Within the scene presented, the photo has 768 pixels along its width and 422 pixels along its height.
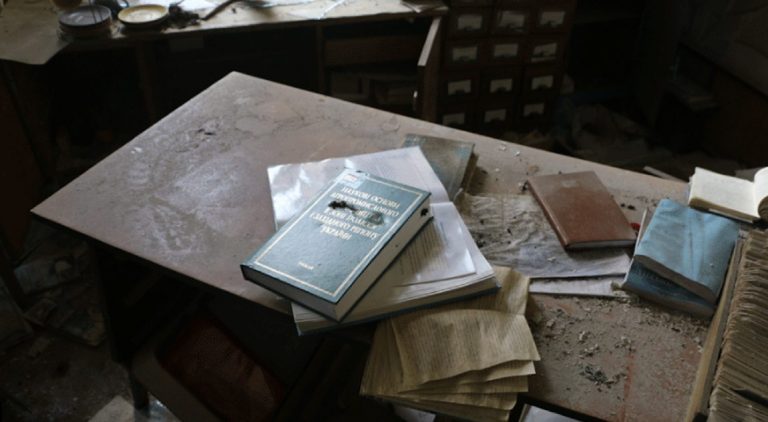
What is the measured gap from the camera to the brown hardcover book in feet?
3.61

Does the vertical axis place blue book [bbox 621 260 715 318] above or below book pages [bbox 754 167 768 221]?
below

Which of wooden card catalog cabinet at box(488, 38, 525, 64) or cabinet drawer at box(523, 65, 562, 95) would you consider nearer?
wooden card catalog cabinet at box(488, 38, 525, 64)

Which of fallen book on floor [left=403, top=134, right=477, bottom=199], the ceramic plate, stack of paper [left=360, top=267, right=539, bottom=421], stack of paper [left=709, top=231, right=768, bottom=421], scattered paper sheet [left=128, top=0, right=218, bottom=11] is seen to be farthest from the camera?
scattered paper sheet [left=128, top=0, right=218, bottom=11]

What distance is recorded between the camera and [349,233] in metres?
1.03

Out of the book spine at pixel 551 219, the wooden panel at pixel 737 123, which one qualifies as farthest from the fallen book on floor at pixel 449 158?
the wooden panel at pixel 737 123

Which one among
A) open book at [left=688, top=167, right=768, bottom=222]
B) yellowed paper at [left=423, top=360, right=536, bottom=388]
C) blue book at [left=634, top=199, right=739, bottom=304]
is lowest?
yellowed paper at [left=423, top=360, right=536, bottom=388]

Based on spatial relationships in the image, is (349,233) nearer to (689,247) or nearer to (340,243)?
(340,243)

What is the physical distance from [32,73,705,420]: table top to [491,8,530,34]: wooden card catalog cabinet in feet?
4.26

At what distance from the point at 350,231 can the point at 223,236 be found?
Result: 26cm

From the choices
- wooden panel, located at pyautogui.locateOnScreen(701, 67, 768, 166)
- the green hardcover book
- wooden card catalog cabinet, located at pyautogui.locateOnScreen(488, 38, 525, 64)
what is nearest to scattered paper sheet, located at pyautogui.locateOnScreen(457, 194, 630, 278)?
the green hardcover book

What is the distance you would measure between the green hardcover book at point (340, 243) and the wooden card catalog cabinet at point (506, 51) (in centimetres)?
170

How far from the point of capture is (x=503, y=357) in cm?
88

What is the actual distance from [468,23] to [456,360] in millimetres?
1959

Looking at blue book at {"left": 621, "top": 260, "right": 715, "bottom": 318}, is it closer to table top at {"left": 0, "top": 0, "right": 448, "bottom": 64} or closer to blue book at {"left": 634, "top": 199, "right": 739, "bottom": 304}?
blue book at {"left": 634, "top": 199, "right": 739, "bottom": 304}
